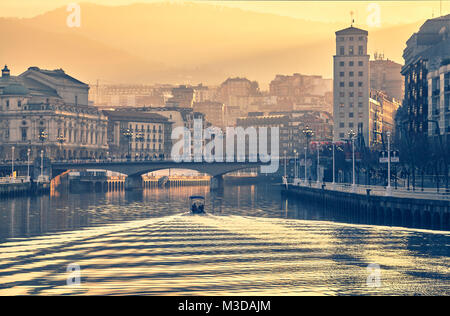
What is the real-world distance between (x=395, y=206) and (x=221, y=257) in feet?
110

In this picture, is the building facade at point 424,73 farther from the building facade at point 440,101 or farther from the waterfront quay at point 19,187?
the waterfront quay at point 19,187

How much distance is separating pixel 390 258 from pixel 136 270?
19049 mm

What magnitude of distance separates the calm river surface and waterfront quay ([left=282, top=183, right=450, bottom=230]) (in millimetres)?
2470

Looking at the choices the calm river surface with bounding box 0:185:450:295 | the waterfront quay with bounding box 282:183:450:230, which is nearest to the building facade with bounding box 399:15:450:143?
the waterfront quay with bounding box 282:183:450:230

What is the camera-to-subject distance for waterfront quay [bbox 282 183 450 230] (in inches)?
3068

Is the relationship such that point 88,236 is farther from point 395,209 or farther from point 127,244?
point 395,209

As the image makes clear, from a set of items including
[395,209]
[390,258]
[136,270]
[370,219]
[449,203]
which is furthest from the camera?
[370,219]

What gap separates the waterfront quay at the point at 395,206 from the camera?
7794 cm

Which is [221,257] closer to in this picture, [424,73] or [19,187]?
[424,73]

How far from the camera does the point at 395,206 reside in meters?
86.7

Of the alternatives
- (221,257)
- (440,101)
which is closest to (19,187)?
(440,101)
